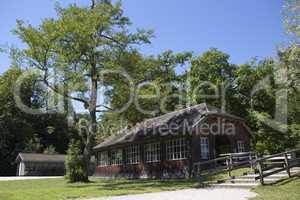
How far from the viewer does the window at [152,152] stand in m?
27.6

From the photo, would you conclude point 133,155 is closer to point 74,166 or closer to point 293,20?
point 74,166

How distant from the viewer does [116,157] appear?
34.7 meters

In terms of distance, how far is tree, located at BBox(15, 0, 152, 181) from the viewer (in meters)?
23.8

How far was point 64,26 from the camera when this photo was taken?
23422 millimetres

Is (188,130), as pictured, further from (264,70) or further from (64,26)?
(264,70)

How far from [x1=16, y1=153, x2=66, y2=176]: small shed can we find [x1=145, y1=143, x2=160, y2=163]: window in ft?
109

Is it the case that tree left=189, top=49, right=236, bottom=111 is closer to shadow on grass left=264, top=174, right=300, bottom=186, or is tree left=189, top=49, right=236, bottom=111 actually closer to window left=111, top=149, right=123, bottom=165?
window left=111, top=149, right=123, bottom=165

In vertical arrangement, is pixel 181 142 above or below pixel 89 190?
above

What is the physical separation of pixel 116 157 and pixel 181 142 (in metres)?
11.3

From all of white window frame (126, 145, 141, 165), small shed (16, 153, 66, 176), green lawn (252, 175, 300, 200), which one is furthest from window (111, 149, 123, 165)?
small shed (16, 153, 66, 176)

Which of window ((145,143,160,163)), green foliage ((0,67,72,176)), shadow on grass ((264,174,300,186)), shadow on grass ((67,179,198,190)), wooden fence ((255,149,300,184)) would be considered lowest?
shadow on grass ((67,179,198,190))

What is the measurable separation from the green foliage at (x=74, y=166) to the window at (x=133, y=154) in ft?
19.3

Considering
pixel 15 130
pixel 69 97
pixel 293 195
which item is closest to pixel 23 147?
pixel 15 130

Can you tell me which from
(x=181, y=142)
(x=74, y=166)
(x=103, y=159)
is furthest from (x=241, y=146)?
(x=103, y=159)
